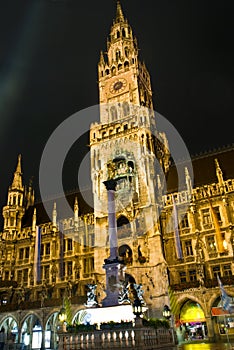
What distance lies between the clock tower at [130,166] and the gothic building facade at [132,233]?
0.15 meters

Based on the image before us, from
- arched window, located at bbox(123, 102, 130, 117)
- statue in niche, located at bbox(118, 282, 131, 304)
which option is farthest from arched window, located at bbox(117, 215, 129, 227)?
arched window, located at bbox(123, 102, 130, 117)

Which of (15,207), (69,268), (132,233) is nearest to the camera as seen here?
Answer: (132,233)

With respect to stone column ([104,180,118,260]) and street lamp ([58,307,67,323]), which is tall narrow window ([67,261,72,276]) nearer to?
street lamp ([58,307,67,323])

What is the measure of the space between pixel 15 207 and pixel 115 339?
39482 mm

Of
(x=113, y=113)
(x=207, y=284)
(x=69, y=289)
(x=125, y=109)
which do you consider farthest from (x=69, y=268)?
(x=125, y=109)

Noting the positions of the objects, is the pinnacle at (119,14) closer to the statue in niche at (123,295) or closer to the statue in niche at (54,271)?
the statue in niche at (54,271)

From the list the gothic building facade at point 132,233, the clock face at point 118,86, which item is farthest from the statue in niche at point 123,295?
the clock face at point 118,86

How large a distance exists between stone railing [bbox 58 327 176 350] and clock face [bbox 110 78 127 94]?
42.0 m

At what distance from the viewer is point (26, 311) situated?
45062mm

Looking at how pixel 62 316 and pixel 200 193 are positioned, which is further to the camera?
pixel 200 193

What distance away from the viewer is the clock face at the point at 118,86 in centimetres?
5741

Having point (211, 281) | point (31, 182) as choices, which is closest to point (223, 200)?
point (211, 281)

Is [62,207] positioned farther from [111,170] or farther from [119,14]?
[119,14]

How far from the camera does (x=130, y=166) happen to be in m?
48.5
